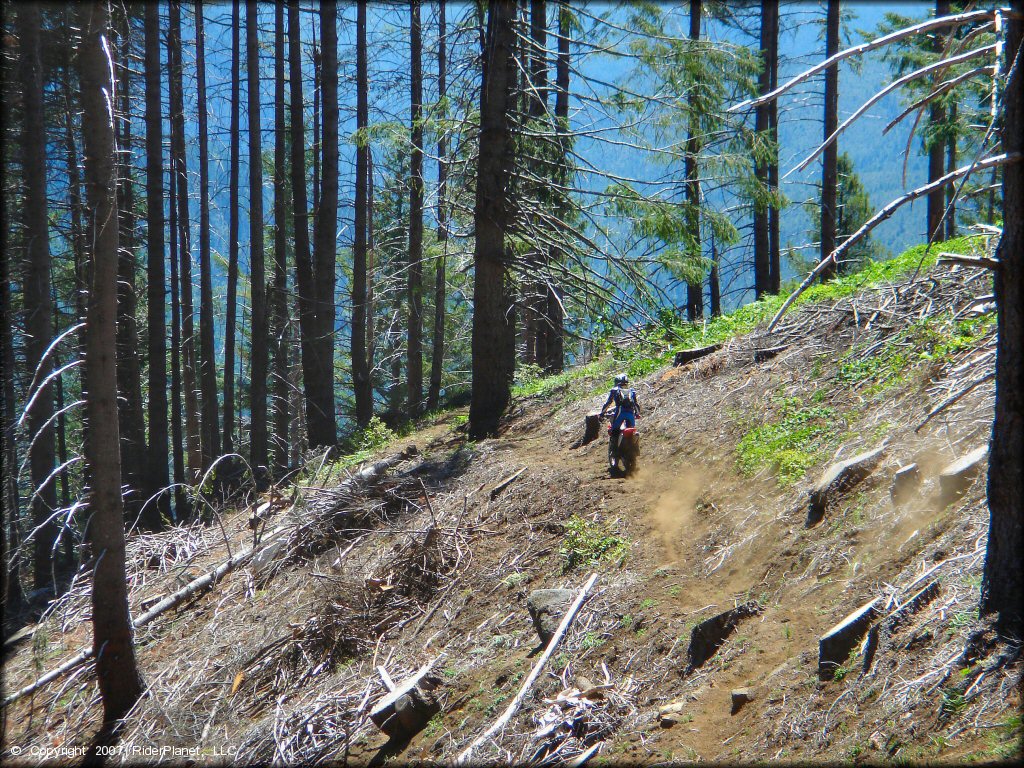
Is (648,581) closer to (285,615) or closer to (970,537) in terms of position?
(970,537)

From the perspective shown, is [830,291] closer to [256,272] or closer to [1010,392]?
[1010,392]

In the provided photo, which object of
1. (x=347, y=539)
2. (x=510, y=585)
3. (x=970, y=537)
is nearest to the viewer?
(x=970, y=537)

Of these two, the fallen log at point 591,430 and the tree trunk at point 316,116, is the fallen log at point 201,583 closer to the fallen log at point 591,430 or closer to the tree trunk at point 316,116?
the fallen log at point 591,430

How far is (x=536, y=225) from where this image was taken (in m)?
11.9

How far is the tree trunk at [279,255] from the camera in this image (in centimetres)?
1766

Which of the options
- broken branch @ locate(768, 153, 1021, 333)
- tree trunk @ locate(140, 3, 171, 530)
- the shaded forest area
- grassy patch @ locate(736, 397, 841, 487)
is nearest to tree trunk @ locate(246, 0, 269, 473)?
the shaded forest area

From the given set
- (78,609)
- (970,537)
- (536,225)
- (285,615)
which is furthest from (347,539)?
(970,537)

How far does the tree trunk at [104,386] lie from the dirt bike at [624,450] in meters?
5.15

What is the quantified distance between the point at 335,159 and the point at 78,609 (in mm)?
9911

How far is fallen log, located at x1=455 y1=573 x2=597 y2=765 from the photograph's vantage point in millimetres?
5387

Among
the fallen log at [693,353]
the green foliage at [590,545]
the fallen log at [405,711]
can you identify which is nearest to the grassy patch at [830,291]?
the fallen log at [693,353]

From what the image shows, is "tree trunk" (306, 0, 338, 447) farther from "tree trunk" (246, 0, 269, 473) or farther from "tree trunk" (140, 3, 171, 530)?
"tree trunk" (140, 3, 171, 530)

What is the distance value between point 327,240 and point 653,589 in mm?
11597

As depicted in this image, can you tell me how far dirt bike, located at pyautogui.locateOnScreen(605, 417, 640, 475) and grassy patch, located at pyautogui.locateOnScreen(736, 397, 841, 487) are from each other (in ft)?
4.10
